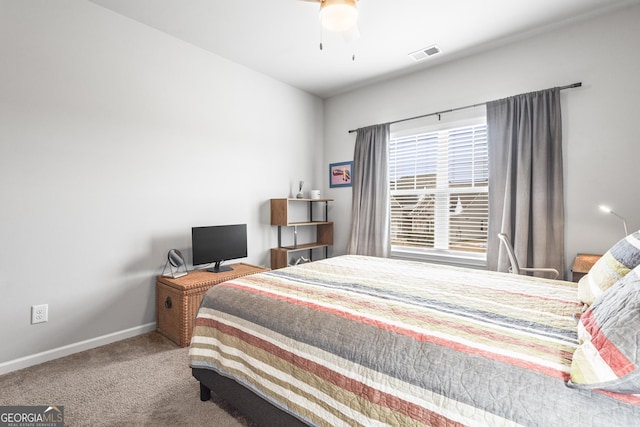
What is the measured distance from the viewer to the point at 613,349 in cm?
75

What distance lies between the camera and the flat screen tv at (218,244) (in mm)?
2867

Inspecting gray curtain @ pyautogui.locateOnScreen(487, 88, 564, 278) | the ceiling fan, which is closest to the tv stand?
the ceiling fan

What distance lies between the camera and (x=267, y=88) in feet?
12.4

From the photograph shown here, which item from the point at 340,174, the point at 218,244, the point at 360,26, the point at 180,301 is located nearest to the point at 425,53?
the point at 360,26

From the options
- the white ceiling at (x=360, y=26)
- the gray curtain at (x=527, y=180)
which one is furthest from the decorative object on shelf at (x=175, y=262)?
the gray curtain at (x=527, y=180)

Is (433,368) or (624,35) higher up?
(624,35)

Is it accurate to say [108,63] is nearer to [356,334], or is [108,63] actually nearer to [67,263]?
[67,263]

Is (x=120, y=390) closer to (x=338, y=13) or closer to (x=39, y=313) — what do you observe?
(x=39, y=313)

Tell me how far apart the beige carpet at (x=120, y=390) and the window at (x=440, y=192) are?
2695mm

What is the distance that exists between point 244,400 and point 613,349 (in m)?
1.43

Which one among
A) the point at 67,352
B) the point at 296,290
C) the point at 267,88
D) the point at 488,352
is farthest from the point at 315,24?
the point at 67,352

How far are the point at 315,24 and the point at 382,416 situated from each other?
9.42 ft

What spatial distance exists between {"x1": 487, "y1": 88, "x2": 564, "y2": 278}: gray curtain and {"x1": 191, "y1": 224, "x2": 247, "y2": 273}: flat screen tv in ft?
8.34

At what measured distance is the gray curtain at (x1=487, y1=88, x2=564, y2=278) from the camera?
2665 mm
